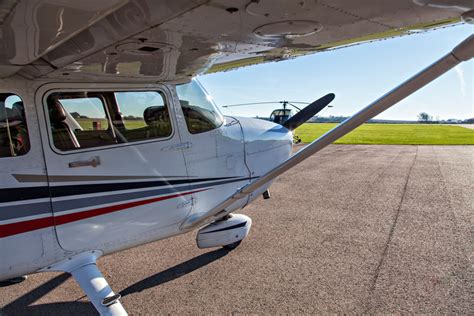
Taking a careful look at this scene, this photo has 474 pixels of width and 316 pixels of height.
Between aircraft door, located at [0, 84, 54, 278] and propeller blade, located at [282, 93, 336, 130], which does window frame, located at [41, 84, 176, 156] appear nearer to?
aircraft door, located at [0, 84, 54, 278]

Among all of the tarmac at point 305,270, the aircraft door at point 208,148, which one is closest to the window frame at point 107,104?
the aircraft door at point 208,148

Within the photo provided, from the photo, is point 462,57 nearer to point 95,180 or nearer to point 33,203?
point 95,180

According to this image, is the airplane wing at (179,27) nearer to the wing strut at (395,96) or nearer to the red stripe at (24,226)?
the wing strut at (395,96)

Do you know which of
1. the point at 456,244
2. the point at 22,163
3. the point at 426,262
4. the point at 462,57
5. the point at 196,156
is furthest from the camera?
the point at 456,244

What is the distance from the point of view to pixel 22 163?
2.57 meters

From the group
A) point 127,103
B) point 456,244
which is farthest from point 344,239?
point 127,103

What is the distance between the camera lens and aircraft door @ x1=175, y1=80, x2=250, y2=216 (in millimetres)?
3584

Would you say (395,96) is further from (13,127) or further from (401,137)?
(401,137)

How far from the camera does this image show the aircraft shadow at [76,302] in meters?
3.36

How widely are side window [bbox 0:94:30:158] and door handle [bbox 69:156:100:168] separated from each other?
1.09 ft

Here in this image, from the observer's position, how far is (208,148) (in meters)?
3.75

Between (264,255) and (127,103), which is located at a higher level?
(127,103)

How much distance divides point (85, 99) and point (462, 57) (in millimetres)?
2825

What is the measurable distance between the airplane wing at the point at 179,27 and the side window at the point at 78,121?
0.88ft
